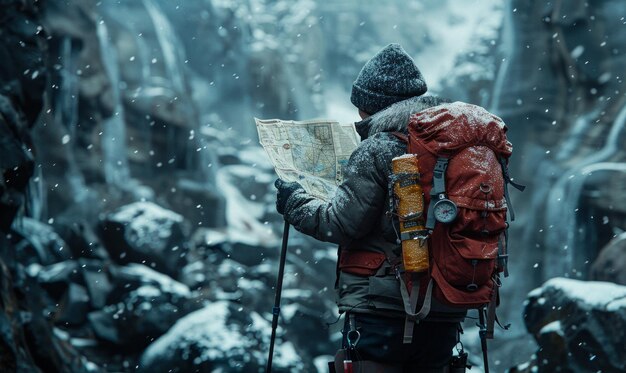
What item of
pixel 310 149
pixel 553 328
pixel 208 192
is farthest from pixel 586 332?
pixel 208 192

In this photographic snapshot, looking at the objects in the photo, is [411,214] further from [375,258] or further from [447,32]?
[447,32]

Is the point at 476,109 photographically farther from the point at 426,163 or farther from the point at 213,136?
the point at 213,136

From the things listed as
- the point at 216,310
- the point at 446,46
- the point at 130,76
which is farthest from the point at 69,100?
the point at 446,46

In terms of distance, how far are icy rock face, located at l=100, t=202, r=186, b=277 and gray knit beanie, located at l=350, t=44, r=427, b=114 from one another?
12.3 m

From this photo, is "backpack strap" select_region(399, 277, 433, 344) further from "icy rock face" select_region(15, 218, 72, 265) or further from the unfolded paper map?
"icy rock face" select_region(15, 218, 72, 265)

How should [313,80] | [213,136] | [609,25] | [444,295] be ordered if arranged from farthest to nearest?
[313,80] → [213,136] → [609,25] → [444,295]

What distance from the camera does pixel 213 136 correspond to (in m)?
27.1

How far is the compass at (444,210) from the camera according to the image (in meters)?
2.32

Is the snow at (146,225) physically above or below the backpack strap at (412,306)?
above

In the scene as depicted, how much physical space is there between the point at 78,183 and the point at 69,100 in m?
2.03

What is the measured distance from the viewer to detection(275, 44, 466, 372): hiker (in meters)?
2.55

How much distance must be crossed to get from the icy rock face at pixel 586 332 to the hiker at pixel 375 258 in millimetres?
5046

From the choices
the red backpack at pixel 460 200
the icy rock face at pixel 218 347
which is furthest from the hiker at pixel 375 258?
the icy rock face at pixel 218 347

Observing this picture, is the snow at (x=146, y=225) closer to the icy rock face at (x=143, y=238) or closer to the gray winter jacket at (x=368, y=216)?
the icy rock face at (x=143, y=238)
